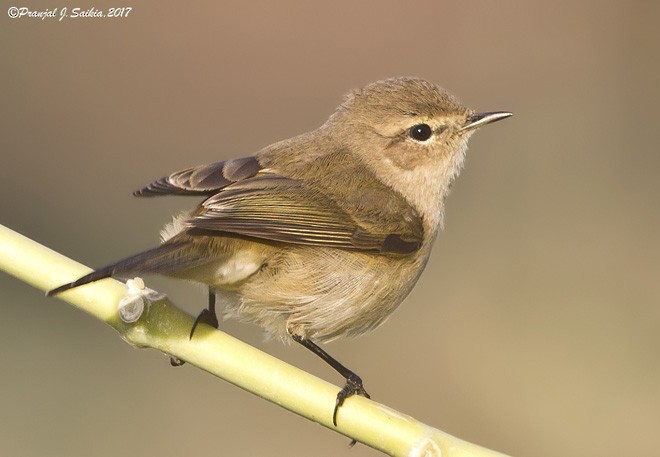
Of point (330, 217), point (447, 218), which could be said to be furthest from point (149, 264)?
point (447, 218)

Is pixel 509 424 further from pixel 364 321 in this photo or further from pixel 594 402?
pixel 364 321

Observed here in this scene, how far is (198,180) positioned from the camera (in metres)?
3.09

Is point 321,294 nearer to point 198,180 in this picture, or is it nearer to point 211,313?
point 211,313

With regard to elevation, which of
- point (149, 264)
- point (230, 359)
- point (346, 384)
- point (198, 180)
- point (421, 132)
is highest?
point (421, 132)

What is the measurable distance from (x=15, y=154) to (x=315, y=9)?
2.44 metres

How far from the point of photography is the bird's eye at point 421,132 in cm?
359

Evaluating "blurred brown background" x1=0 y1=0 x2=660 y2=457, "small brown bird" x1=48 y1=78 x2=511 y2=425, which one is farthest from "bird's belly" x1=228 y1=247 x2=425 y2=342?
"blurred brown background" x1=0 y1=0 x2=660 y2=457

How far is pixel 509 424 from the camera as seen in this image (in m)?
5.06

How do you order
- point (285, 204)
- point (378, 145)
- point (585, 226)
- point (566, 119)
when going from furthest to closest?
point (566, 119) < point (585, 226) < point (378, 145) < point (285, 204)

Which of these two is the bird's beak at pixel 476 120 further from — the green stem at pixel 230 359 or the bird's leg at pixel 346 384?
the green stem at pixel 230 359

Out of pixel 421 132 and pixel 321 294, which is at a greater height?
pixel 421 132

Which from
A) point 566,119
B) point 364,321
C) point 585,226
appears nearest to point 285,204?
point 364,321

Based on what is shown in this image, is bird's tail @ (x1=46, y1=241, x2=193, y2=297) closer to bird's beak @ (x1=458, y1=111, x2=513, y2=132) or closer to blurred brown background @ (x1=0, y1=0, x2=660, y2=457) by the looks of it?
bird's beak @ (x1=458, y1=111, x2=513, y2=132)

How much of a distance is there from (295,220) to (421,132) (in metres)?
0.78
